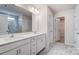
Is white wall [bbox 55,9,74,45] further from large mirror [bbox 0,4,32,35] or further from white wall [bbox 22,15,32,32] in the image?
large mirror [bbox 0,4,32,35]

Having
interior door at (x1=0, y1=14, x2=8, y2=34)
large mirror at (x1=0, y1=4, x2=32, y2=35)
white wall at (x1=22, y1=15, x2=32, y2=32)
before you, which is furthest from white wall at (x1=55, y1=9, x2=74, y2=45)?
interior door at (x1=0, y1=14, x2=8, y2=34)

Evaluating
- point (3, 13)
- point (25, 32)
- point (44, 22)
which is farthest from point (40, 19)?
point (3, 13)

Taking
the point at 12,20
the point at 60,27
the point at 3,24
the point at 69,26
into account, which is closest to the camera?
the point at 3,24

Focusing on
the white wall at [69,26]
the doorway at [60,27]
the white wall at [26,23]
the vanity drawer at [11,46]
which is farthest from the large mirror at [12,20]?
the doorway at [60,27]

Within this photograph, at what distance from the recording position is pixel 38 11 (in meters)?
3.66

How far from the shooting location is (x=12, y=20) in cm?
221

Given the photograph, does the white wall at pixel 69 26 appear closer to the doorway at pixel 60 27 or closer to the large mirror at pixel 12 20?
the doorway at pixel 60 27

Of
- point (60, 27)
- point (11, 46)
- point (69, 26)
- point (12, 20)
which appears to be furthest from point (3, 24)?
point (60, 27)

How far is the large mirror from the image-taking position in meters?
1.96

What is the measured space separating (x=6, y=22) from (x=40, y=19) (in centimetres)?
180

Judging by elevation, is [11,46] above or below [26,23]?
below

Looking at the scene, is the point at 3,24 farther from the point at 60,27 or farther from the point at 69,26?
the point at 60,27
